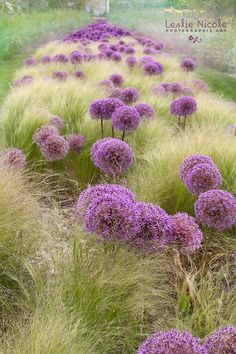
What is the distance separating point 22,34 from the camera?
15.6 meters

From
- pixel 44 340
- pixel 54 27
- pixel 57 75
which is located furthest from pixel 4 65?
pixel 44 340

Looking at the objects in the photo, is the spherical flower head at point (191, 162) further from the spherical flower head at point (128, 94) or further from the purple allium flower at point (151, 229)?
the spherical flower head at point (128, 94)

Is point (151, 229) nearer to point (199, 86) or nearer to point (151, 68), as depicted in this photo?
point (151, 68)

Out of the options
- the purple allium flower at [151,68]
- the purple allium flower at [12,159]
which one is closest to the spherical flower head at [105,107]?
the purple allium flower at [12,159]

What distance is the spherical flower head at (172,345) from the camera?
4.37 feet

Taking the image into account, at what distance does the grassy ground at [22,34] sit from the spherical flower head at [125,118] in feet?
16.5

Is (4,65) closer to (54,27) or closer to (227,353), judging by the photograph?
(54,27)

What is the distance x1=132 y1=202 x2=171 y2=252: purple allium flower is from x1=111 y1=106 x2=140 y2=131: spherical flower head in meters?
1.58

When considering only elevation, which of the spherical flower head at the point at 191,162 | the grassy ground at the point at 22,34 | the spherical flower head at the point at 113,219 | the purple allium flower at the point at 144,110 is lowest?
the grassy ground at the point at 22,34

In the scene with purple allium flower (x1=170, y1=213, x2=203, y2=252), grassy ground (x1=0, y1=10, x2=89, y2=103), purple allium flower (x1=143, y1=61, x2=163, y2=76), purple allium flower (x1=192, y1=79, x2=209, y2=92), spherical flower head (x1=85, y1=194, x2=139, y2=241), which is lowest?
grassy ground (x1=0, y1=10, x2=89, y2=103)

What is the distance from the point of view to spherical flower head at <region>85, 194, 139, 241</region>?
1.89m

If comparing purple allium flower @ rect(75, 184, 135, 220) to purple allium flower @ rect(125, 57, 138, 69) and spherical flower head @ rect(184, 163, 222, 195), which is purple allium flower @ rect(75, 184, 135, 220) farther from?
purple allium flower @ rect(125, 57, 138, 69)

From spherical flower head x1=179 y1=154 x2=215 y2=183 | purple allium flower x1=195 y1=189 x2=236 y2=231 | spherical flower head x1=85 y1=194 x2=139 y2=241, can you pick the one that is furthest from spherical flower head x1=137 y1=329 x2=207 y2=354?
spherical flower head x1=179 y1=154 x2=215 y2=183

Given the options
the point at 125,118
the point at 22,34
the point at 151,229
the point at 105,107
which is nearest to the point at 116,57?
the point at 105,107
